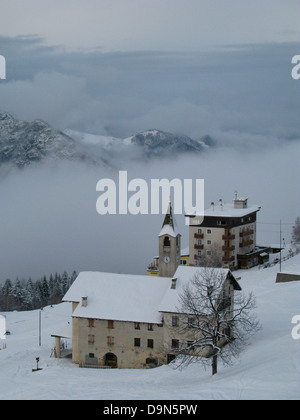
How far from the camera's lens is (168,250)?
6384 cm

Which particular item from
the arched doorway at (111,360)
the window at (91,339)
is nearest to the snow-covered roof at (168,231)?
the window at (91,339)

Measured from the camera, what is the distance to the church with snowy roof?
171ft

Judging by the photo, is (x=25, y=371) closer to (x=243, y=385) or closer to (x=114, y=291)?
(x=114, y=291)

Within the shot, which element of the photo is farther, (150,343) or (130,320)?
(130,320)

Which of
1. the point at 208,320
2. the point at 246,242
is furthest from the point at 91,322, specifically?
the point at 246,242

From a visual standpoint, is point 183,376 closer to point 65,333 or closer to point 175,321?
point 175,321

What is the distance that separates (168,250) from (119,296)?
9786mm

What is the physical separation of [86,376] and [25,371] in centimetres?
593

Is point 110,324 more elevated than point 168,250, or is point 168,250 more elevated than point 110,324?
point 168,250

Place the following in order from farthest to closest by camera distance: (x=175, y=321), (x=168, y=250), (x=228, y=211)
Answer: (x=228, y=211) → (x=168, y=250) → (x=175, y=321)

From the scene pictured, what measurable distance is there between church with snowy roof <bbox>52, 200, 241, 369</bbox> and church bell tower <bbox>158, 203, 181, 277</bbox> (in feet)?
21.7

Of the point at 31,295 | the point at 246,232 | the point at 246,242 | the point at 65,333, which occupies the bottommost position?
the point at 31,295

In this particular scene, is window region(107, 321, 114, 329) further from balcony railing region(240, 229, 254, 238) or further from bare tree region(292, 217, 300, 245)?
bare tree region(292, 217, 300, 245)

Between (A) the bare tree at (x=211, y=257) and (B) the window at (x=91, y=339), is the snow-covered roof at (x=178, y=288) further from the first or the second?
(A) the bare tree at (x=211, y=257)
